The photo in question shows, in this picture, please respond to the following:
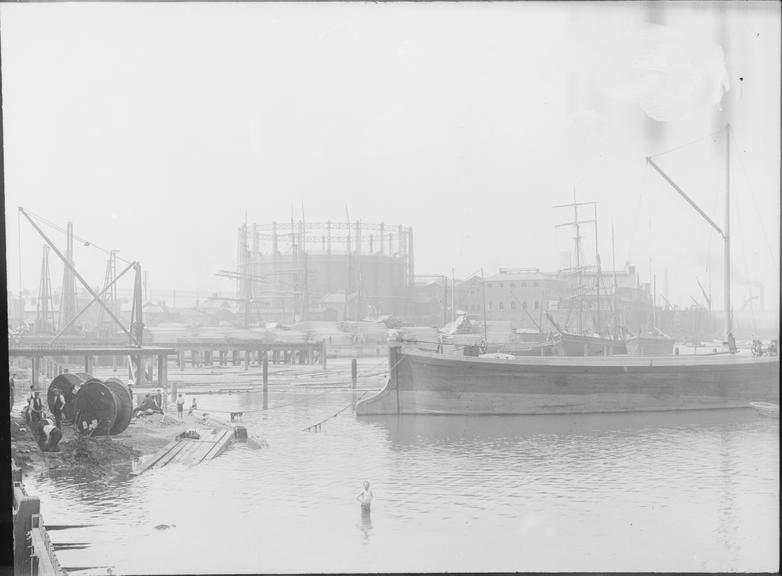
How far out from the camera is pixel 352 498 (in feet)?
18.7

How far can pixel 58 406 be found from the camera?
583 cm

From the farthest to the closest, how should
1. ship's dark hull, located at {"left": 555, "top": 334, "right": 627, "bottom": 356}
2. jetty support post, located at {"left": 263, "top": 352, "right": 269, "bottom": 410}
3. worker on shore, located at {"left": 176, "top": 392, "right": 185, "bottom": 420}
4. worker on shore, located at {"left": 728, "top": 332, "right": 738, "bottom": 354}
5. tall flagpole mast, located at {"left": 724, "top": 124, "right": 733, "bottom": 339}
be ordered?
ship's dark hull, located at {"left": 555, "top": 334, "right": 627, "bottom": 356} → jetty support post, located at {"left": 263, "top": 352, "right": 269, "bottom": 410} → worker on shore, located at {"left": 728, "top": 332, "right": 738, "bottom": 354} → worker on shore, located at {"left": 176, "top": 392, "right": 185, "bottom": 420} → tall flagpole mast, located at {"left": 724, "top": 124, "right": 733, "bottom": 339}

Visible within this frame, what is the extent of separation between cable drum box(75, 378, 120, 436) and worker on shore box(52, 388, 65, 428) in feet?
0.42

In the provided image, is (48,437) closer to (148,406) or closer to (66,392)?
(66,392)

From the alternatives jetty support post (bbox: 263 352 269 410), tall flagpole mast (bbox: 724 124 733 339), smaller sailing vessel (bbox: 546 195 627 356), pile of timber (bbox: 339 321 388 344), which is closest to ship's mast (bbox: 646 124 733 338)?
tall flagpole mast (bbox: 724 124 733 339)

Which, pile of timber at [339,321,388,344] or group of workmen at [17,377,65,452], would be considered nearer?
group of workmen at [17,377,65,452]

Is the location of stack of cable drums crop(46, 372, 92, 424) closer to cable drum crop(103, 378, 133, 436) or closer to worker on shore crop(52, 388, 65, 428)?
worker on shore crop(52, 388, 65, 428)

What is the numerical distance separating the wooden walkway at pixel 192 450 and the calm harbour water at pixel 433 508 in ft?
0.31

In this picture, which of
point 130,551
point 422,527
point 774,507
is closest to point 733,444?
point 774,507

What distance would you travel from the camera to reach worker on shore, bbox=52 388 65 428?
19.1 feet

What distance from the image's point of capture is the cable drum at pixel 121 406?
233 inches

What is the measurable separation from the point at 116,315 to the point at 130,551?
2.35m

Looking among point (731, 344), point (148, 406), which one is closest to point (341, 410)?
point (148, 406)

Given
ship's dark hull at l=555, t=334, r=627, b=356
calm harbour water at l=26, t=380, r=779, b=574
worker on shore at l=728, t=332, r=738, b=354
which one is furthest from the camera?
ship's dark hull at l=555, t=334, r=627, b=356
